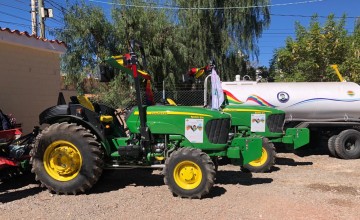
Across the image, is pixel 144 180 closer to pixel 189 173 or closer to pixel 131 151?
pixel 131 151

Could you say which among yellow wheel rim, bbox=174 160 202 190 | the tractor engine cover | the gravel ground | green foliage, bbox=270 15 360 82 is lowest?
the gravel ground

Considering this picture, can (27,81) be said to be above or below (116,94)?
above

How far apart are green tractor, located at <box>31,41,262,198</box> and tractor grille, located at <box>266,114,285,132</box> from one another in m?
2.67

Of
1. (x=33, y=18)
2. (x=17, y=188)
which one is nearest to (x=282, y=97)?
(x=17, y=188)

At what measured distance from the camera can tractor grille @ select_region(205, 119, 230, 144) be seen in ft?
20.6

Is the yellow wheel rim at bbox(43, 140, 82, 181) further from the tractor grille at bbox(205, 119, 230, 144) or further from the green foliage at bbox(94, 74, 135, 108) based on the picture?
the green foliage at bbox(94, 74, 135, 108)

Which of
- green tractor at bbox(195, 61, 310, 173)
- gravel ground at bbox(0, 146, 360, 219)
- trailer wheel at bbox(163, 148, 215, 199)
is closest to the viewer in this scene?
gravel ground at bbox(0, 146, 360, 219)

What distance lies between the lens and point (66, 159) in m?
6.26

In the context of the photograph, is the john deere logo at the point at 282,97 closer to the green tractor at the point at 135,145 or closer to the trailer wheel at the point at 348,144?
the trailer wheel at the point at 348,144

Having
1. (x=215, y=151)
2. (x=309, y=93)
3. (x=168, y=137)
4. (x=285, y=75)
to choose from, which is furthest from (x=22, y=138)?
(x=285, y=75)

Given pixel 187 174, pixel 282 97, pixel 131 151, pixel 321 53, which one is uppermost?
pixel 321 53

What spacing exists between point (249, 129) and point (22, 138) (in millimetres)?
4646

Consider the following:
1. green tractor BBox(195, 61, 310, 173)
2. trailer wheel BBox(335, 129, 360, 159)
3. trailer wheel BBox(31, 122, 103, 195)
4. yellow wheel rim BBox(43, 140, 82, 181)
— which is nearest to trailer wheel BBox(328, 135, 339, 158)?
trailer wheel BBox(335, 129, 360, 159)

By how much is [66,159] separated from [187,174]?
1.90m
